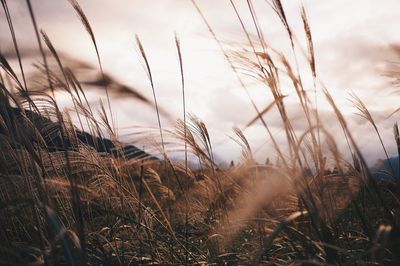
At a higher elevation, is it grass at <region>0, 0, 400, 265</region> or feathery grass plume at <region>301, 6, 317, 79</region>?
feathery grass plume at <region>301, 6, 317, 79</region>

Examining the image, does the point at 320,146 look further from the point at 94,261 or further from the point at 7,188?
the point at 7,188

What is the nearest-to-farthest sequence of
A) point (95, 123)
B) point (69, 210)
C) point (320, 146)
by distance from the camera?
point (320, 146) < point (95, 123) < point (69, 210)

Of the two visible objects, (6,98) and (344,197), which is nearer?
(6,98)

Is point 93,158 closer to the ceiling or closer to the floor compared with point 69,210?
closer to the ceiling

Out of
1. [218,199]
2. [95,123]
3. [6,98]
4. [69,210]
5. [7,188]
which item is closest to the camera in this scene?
[6,98]

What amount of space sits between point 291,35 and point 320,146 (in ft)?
1.52

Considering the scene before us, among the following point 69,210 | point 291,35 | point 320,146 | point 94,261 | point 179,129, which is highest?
point 291,35

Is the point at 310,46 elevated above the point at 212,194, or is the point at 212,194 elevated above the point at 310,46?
the point at 310,46

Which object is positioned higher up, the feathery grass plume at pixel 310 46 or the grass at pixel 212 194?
the feathery grass plume at pixel 310 46

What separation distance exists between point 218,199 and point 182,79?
3.69 ft

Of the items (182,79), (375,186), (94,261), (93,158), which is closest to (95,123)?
(93,158)

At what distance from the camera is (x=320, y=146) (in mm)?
1657

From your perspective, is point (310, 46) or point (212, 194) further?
point (212, 194)

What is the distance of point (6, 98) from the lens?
4.66 ft
